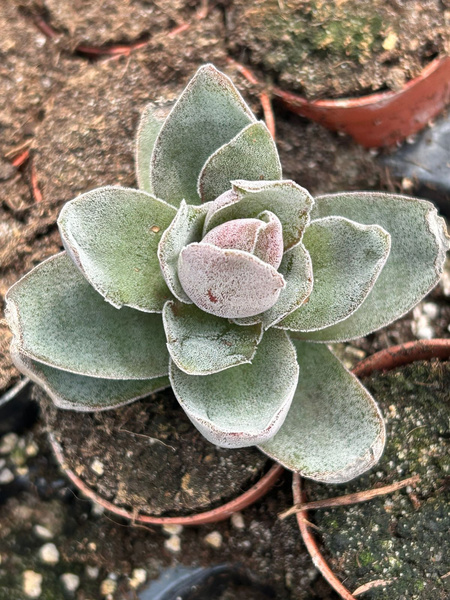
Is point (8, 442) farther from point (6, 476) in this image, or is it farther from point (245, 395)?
point (245, 395)

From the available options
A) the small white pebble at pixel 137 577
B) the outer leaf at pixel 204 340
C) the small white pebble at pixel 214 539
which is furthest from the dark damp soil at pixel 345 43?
the small white pebble at pixel 137 577

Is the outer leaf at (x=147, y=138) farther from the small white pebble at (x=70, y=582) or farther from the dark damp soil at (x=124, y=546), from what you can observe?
the small white pebble at (x=70, y=582)

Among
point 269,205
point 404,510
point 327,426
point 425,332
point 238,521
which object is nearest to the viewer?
point 269,205

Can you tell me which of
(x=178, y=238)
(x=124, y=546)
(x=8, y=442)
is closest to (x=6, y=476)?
(x=8, y=442)

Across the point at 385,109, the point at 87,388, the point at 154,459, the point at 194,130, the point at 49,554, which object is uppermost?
the point at 194,130

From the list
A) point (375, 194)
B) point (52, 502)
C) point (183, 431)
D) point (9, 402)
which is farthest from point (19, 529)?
point (375, 194)

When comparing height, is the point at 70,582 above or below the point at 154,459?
below

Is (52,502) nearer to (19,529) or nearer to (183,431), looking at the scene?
(19,529)

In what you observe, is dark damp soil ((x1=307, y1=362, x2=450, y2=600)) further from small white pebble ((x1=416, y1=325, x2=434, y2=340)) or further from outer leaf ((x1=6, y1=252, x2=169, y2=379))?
outer leaf ((x1=6, y1=252, x2=169, y2=379))
